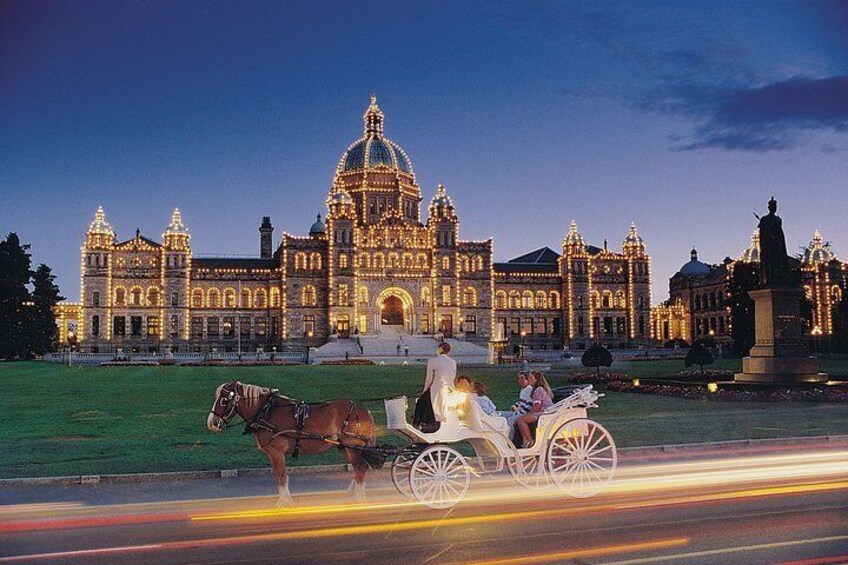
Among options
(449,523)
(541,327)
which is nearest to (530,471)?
(449,523)

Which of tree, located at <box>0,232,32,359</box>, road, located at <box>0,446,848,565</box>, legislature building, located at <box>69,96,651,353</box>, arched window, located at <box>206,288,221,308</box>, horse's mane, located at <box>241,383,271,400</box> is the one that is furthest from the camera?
arched window, located at <box>206,288,221,308</box>

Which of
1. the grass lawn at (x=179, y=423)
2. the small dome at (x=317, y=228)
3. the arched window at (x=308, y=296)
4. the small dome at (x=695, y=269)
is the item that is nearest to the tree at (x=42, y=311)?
the arched window at (x=308, y=296)

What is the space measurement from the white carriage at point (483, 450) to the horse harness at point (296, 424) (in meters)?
0.56

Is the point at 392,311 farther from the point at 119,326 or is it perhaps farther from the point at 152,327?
the point at 119,326

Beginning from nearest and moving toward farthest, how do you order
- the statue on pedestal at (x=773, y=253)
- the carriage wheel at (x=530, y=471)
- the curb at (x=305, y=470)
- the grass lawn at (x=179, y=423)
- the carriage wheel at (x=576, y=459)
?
1. the carriage wheel at (x=576, y=459)
2. the carriage wheel at (x=530, y=471)
3. the curb at (x=305, y=470)
4. the grass lawn at (x=179, y=423)
5. the statue on pedestal at (x=773, y=253)

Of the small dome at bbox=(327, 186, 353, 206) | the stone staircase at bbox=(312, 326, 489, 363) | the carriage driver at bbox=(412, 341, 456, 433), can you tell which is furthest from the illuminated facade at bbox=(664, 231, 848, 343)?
the carriage driver at bbox=(412, 341, 456, 433)

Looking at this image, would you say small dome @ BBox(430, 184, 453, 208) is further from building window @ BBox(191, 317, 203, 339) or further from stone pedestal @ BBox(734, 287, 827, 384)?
stone pedestal @ BBox(734, 287, 827, 384)

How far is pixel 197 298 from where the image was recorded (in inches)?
3816

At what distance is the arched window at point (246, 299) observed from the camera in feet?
321

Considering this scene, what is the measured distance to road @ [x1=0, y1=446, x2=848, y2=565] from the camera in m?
9.28

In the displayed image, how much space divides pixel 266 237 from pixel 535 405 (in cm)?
10959

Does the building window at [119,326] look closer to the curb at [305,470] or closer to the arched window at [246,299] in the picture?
the arched window at [246,299]

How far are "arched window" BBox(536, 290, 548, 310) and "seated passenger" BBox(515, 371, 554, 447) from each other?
92749 mm

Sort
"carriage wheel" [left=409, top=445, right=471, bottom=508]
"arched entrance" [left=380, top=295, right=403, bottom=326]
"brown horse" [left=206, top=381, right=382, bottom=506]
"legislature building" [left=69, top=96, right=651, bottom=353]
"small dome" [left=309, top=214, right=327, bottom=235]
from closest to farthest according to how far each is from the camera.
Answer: "carriage wheel" [left=409, top=445, right=471, bottom=508] < "brown horse" [left=206, top=381, right=382, bottom=506] < "legislature building" [left=69, top=96, right=651, bottom=353] < "arched entrance" [left=380, top=295, right=403, bottom=326] < "small dome" [left=309, top=214, right=327, bottom=235]
